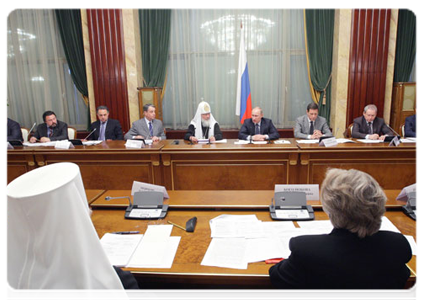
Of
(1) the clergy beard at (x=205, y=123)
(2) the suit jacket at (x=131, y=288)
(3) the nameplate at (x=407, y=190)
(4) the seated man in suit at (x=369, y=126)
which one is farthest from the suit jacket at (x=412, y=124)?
(2) the suit jacket at (x=131, y=288)

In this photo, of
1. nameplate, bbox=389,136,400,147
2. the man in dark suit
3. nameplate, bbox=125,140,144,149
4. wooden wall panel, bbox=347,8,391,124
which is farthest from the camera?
wooden wall panel, bbox=347,8,391,124

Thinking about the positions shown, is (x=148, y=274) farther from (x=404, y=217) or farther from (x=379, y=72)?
(x=379, y=72)

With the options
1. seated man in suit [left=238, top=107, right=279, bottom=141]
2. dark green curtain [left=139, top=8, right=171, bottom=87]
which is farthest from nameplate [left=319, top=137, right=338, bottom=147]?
dark green curtain [left=139, top=8, right=171, bottom=87]

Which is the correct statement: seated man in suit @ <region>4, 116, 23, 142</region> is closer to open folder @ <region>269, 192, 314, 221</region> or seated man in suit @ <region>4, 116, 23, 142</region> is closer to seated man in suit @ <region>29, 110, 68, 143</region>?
seated man in suit @ <region>29, 110, 68, 143</region>

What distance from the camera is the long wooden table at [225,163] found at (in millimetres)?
3395

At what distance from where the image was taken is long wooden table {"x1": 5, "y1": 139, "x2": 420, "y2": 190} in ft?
11.1

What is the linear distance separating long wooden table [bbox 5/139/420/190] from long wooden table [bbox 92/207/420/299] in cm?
165

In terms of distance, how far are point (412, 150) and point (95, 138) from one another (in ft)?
14.4

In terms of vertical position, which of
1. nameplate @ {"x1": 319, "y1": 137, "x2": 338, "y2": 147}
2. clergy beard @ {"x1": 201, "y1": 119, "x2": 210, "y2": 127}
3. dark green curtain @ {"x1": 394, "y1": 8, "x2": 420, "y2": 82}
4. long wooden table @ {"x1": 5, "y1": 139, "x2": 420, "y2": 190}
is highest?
dark green curtain @ {"x1": 394, "y1": 8, "x2": 420, "y2": 82}

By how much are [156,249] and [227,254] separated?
34 cm

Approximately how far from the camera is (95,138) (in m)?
4.86

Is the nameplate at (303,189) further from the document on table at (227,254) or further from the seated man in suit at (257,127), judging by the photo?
the seated man in suit at (257,127)

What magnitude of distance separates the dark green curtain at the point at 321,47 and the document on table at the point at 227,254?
4.98m

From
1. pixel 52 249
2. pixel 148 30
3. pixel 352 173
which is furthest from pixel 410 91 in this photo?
pixel 52 249
